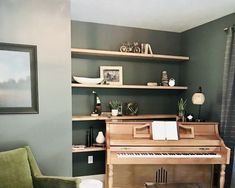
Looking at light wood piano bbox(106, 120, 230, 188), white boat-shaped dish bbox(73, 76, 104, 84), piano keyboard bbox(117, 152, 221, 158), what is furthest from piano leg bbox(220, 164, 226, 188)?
white boat-shaped dish bbox(73, 76, 104, 84)

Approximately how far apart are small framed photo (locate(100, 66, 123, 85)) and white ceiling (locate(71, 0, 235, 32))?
2.17ft

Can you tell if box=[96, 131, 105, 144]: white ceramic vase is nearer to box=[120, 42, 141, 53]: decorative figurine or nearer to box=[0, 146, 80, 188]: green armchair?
box=[0, 146, 80, 188]: green armchair

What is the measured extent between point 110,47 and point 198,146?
1841 millimetres

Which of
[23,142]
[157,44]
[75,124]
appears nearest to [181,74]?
[157,44]

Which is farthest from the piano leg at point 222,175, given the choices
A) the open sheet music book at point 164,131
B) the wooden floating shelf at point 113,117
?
the wooden floating shelf at point 113,117

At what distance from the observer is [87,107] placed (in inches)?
119

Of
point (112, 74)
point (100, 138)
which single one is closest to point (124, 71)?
point (112, 74)

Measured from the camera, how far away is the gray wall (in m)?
2.07

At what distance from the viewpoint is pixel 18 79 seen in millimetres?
2100

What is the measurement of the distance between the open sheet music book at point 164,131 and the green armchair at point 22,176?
1.18m

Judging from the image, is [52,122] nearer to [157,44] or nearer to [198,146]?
[198,146]

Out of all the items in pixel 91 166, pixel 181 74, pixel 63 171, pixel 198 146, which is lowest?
pixel 91 166

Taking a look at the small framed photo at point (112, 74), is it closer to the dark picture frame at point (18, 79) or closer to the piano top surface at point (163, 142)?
the piano top surface at point (163, 142)

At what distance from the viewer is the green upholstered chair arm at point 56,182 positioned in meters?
1.65
